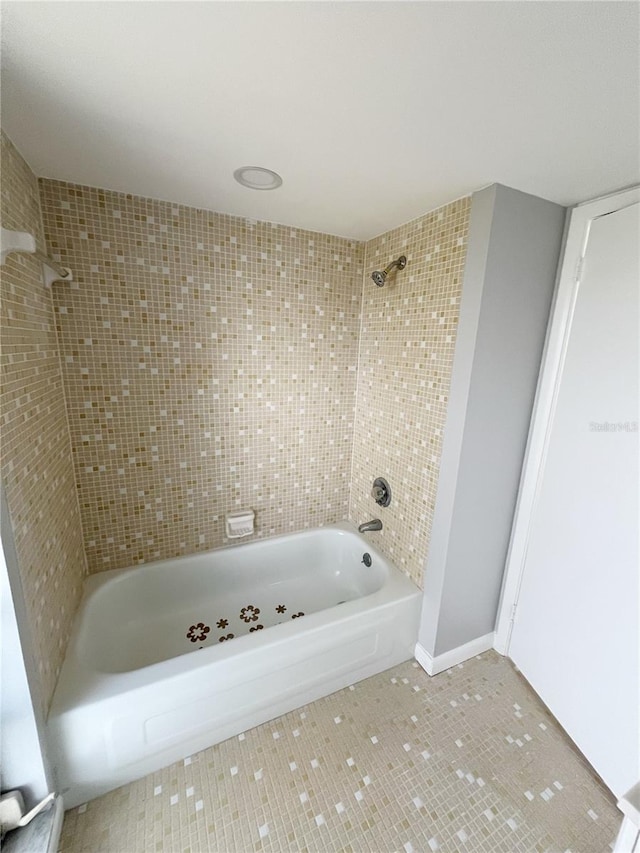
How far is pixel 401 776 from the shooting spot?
1350 mm

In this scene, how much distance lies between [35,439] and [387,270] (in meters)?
1.65

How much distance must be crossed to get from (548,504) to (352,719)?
4.20 ft

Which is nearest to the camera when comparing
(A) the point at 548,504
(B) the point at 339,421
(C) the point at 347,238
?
(A) the point at 548,504

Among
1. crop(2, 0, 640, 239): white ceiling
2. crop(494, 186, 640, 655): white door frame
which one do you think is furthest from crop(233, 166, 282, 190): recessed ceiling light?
crop(494, 186, 640, 655): white door frame

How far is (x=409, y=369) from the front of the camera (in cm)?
179

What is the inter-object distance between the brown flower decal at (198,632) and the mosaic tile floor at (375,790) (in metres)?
0.53

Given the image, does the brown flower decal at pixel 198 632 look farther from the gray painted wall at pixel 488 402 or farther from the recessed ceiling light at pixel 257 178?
the recessed ceiling light at pixel 257 178

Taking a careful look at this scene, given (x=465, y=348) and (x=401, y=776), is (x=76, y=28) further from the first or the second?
(x=401, y=776)

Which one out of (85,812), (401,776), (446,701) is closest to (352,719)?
(401,776)

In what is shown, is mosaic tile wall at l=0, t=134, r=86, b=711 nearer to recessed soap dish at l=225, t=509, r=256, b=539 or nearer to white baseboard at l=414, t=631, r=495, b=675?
recessed soap dish at l=225, t=509, r=256, b=539

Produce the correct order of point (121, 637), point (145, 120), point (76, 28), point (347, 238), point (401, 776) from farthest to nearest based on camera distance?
point (347, 238), point (121, 637), point (401, 776), point (145, 120), point (76, 28)

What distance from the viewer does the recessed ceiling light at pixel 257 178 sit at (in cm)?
128

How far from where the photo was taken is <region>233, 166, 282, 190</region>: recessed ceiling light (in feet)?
4.19

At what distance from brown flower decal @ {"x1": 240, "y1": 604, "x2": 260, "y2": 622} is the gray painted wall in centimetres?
92
